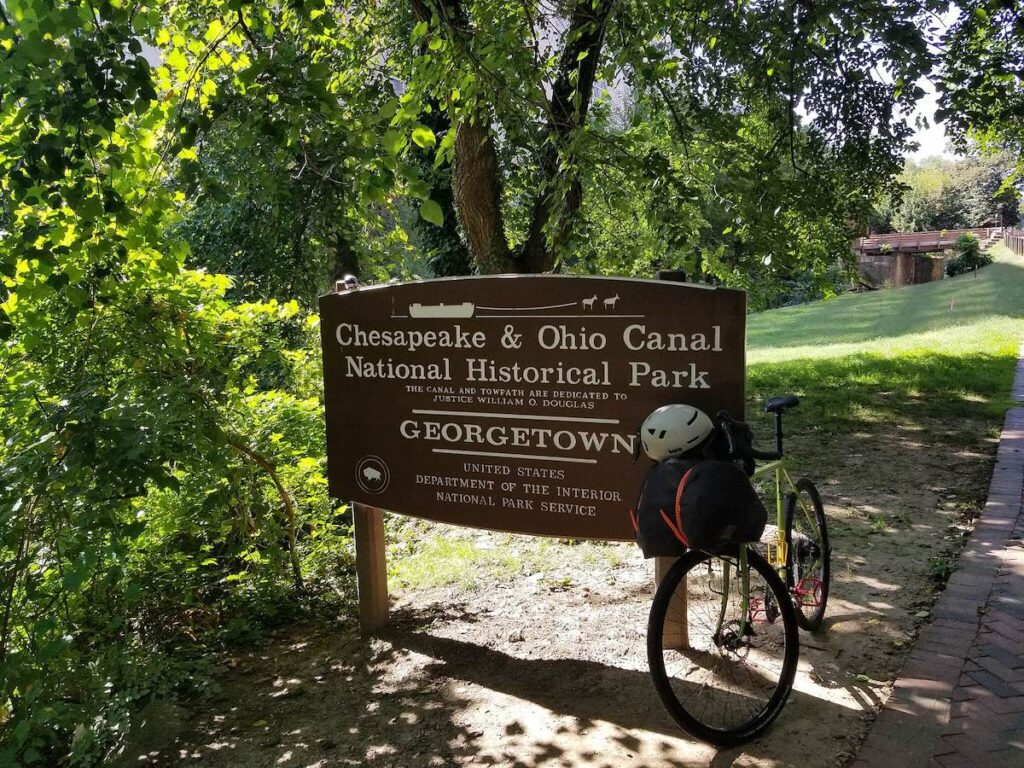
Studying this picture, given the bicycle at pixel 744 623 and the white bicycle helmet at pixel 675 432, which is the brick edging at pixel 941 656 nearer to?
the bicycle at pixel 744 623

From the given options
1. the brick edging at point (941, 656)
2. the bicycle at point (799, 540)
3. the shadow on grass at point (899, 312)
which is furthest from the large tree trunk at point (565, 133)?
the shadow on grass at point (899, 312)

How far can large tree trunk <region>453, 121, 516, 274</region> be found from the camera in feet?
25.2

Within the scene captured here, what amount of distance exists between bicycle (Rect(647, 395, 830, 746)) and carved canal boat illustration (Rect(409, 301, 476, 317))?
1372 mm

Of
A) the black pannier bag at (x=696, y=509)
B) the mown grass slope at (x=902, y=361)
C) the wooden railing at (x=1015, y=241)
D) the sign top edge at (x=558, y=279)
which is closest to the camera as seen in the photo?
the black pannier bag at (x=696, y=509)

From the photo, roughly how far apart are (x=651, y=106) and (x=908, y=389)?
579 centimetres

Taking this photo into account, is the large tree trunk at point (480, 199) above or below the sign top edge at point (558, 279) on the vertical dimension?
above

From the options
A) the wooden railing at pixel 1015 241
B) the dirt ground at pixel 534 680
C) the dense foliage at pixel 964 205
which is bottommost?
the dirt ground at pixel 534 680

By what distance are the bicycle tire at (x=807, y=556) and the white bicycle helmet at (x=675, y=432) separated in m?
0.81

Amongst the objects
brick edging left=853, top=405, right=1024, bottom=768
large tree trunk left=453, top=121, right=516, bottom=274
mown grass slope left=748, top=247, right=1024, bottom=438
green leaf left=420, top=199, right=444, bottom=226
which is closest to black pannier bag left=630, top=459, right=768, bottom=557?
brick edging left=853, top=405, right=1024, bottom=768

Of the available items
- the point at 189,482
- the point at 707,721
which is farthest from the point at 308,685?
the point at 707,721

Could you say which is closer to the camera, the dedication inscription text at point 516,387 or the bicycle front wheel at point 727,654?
the bicycle front wheel at point 727,654

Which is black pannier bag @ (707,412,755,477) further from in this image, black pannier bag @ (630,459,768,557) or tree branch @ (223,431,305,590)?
tree branch @ (223,431,305,590)

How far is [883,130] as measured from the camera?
7.18 m

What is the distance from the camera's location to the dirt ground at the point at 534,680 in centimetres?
315
